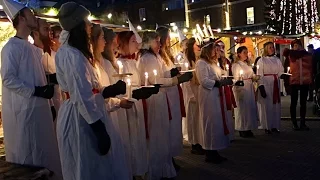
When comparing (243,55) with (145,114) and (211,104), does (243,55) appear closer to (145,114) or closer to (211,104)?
(211,104)

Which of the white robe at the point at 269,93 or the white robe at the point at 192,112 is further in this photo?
the white robe at the point at 269,93

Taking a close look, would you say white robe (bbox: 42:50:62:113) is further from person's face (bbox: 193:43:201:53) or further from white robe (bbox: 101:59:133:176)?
person's face (bbox: 193:43:201:53)

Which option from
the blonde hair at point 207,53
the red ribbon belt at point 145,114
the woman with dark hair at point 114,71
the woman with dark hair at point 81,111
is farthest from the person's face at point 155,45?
the woman with dark hair at point 81,111

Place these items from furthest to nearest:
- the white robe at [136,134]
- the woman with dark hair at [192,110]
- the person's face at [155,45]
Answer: the woman with dark hair at [192,110] < the person's face at [155,45] < the white robe at [136,134]

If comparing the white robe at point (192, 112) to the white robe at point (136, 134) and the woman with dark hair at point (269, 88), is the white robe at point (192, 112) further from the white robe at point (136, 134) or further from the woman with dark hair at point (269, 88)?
the woman with dark hair at point (269, 88)

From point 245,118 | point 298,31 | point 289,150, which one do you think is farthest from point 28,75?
point 298,31

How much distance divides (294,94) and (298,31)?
42.2ft

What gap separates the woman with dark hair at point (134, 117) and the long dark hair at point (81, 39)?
1.92m

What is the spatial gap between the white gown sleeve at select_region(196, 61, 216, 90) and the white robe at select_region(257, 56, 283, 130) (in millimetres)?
3269

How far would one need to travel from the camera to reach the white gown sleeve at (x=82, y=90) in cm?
374

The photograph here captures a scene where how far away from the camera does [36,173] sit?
454 cm

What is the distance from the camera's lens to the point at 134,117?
605 cm

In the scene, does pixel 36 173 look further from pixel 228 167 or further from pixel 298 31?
pixel 298 31

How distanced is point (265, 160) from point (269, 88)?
318 centimetres
